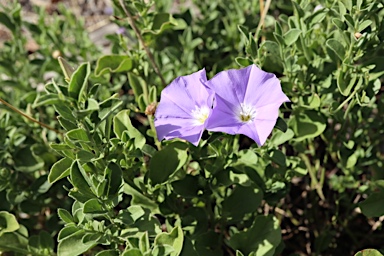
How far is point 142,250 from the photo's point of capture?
1339mm

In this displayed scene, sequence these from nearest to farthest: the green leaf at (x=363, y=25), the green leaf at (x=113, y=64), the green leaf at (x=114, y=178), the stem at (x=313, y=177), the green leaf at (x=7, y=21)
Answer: the green leaf at (x=114, y=178), the green leaf at (x=363, y=25), the green leaf at (x=113, y=64), the stem at (x=313, y=177), the green leaf at (x=7, y=21)

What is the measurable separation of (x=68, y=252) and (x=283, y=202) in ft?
3.56

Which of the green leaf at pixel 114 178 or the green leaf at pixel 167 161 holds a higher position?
the green leaf at pixel 114 178

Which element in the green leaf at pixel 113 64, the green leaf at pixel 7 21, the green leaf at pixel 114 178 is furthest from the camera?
the green leaf at pixel 7 21

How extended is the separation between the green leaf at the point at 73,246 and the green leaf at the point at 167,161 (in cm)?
29

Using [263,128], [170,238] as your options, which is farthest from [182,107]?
[170,238]

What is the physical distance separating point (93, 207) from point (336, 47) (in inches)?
Answer: 34.1

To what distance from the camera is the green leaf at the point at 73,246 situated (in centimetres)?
142

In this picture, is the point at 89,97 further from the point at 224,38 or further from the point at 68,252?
the point at 224,38

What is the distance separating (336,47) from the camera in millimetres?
1603

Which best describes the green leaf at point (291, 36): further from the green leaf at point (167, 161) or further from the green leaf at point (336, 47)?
the green leaf at point (167, 161)

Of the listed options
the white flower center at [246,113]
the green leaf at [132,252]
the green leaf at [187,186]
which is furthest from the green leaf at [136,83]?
the green leaf at [132,252]

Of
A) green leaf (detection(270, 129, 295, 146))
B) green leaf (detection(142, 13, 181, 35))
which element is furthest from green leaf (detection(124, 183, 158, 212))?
green leaf (detection(142, 13, 181, 35))

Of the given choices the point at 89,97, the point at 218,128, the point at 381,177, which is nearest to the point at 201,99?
the point at 218,128
